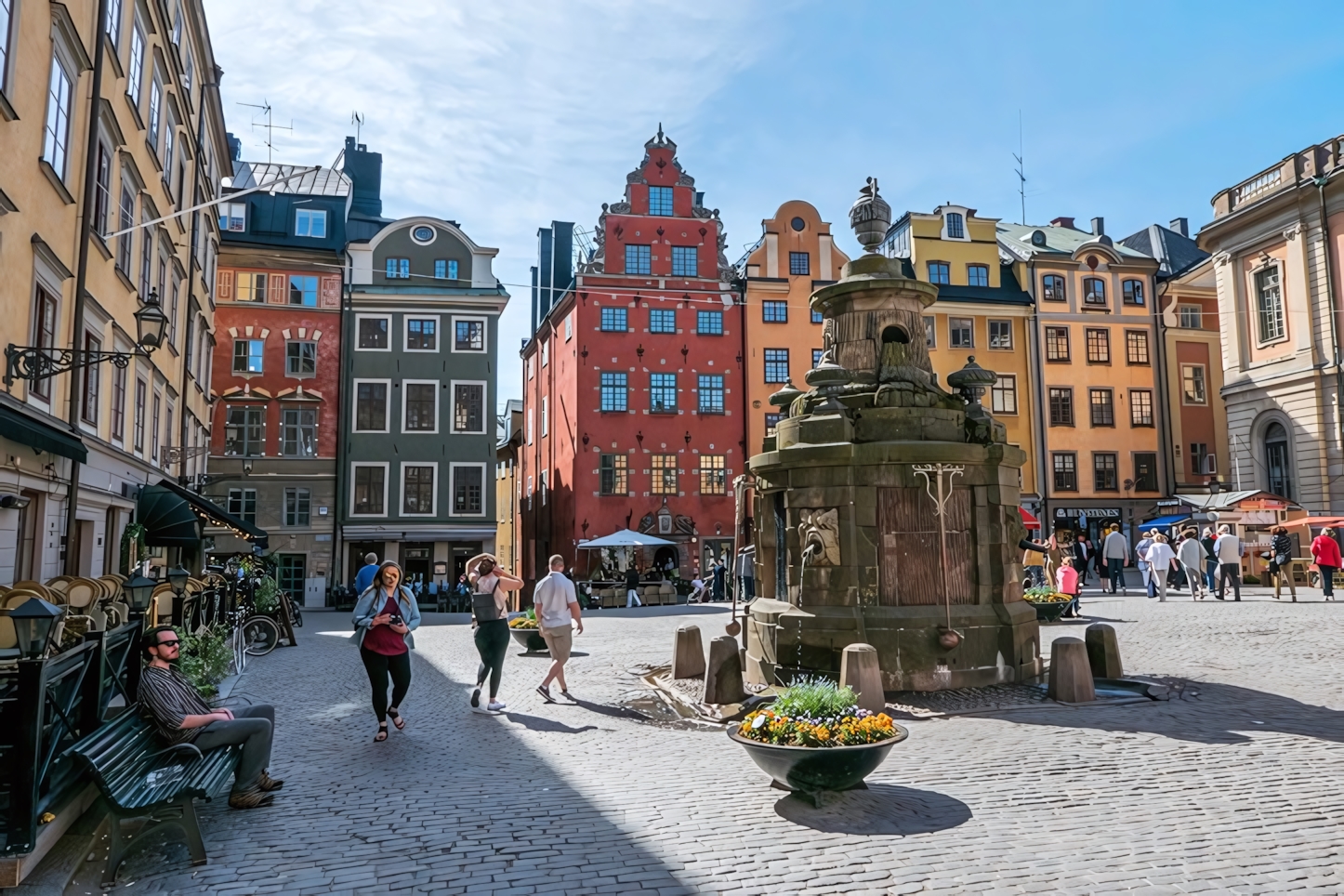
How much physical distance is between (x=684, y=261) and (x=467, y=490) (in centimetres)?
1231

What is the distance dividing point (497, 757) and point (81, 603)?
6.18m

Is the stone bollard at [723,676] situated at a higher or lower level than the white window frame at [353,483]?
lower

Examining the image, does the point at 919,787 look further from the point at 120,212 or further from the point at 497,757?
the point at 120,212

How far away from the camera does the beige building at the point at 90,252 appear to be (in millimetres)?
11906

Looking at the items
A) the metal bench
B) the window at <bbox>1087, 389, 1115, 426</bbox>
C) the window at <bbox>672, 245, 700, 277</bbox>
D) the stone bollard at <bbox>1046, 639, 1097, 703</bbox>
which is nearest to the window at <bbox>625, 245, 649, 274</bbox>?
the window at <bbox>672, 245, 700, 277</bbox>

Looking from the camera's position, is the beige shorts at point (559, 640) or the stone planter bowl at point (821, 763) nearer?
the stone planter bowl at point (821, 763)

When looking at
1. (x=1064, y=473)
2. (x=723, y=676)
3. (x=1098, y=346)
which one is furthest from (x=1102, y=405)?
(x=723, y=676)

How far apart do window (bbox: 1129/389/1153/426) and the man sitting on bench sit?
43.7 metres

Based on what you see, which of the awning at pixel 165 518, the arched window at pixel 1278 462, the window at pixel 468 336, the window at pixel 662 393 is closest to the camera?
the awning at pixel 165 518

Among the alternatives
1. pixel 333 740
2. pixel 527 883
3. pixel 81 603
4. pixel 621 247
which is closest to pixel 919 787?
pixel 527 883

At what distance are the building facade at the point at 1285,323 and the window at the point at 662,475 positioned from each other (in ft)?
68.0

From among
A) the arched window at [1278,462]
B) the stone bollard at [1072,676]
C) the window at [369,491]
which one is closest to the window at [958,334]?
the arched window at [1278,462]

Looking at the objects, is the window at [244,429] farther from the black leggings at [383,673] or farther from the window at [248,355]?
the black leggings at [383,673]

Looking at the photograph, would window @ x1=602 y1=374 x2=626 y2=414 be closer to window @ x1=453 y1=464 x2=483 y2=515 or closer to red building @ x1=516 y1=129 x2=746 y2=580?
red building @ x1=516 y1=129 x2=746 y2=580
